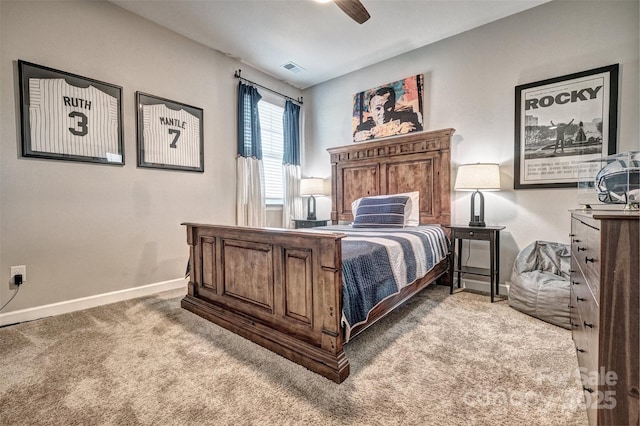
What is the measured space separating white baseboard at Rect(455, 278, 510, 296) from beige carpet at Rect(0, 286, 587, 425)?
0.77m

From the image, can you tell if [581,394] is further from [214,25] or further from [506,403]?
[214,25]

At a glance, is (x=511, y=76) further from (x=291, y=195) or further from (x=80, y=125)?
(x=80, y=125)

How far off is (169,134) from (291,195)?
6.34 ft

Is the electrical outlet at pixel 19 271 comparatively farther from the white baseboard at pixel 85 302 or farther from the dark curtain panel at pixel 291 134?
the dark curtain panel at pixel 291 134

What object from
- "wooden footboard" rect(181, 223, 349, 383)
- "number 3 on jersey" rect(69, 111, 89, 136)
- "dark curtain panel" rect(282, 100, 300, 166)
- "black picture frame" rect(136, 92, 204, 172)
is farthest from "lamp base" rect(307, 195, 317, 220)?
"number 3 on jersey" rect(69, 111, 89, 136)

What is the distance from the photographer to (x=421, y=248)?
2.40 m

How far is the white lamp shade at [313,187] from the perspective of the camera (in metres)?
4.24

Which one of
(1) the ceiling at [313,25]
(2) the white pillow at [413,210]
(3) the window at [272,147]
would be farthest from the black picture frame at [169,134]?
(2) the white pillow at [413,210]

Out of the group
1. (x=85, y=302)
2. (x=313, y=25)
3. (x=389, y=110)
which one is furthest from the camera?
(x=389, y=110)

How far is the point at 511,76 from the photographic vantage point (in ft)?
9.75

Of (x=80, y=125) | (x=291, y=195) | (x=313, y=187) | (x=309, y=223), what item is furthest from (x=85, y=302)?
(x=313, y=187)

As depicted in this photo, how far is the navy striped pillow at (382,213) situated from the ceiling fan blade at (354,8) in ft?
5.84

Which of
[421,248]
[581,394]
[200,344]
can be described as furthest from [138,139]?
[581,394]

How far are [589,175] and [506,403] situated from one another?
1.97 m
